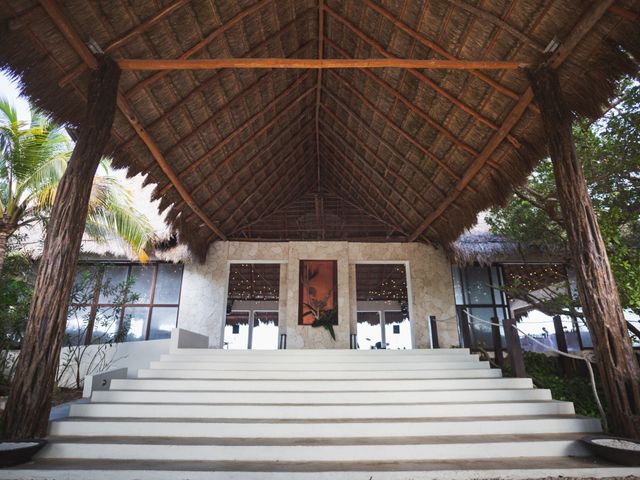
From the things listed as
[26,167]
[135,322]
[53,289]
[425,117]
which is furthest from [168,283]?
[425,117]

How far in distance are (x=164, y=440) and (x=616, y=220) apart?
604 centimetres

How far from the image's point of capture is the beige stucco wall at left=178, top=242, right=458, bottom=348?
27.9 feet

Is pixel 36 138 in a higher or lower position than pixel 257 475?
higher

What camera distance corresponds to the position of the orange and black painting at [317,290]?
8.81m

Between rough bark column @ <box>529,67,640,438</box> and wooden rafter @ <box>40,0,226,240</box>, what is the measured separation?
4.77 metres

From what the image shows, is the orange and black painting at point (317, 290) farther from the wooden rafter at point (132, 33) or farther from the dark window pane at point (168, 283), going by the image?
the wooden rafter at point (132, 33)

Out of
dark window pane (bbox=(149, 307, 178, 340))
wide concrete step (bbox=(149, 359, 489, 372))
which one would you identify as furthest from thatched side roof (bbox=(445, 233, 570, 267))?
dark window pane (bbox=(149, 307, 178, 340))

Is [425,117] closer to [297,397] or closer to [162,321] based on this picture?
[297,397]

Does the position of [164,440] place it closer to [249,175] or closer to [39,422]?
Answer: [39,422]

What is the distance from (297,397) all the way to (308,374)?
672 millimetres

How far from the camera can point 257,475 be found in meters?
2.37

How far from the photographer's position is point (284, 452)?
2.70 meters

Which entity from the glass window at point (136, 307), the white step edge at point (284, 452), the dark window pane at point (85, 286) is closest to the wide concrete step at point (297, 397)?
the white step edge at point (284, 452)

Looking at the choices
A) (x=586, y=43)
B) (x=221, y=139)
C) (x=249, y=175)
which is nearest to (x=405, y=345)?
(x=249, y=175)
